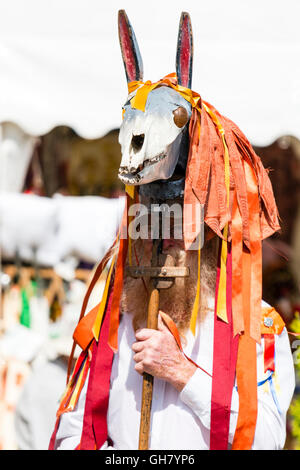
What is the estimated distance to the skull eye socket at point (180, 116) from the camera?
3.64 ft

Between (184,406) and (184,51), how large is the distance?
2.60ft

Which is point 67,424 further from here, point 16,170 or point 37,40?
point 16,170

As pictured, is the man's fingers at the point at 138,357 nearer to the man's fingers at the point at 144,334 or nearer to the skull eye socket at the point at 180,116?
the man's fingers at the point at 144,334

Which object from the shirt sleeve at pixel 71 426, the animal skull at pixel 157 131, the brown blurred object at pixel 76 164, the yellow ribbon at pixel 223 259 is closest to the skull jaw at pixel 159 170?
the animal skull at pixel 157 131

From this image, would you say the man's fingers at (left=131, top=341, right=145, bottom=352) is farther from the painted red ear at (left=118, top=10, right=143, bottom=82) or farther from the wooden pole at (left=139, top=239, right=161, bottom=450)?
the painted red ear at (left=118, top=10, right=143, bottom=82)

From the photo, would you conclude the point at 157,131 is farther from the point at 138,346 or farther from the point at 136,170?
the point at 138,346

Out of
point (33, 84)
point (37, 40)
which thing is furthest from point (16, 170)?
point (37, 40)

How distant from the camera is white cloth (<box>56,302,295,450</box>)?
45.6 inches

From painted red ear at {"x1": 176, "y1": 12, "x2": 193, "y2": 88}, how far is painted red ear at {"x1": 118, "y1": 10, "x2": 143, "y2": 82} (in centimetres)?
10

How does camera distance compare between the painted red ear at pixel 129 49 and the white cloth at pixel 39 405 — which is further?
the white cloth at pixel 39 405

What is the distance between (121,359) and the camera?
1.30 m

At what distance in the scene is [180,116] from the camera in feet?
3.65

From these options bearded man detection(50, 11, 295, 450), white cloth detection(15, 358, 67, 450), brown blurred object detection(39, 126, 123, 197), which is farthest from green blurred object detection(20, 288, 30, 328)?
bearded man detection(50, 11, 295, 450)

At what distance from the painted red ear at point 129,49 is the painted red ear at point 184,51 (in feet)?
0.32
